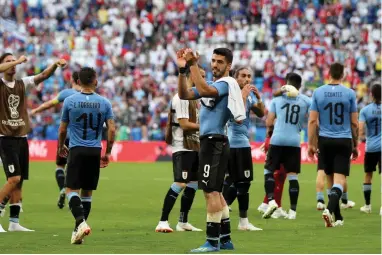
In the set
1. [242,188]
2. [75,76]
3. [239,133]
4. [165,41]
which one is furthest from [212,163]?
[165,41]

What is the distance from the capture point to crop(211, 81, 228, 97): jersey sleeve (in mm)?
11836

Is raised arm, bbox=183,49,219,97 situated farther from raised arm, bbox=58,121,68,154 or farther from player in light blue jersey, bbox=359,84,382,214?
player in light blue jersey, bbox=359,84,382,214

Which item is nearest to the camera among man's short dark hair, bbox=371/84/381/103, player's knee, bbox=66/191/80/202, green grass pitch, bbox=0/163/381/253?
green grass pitch, bbox=0/163/381/253

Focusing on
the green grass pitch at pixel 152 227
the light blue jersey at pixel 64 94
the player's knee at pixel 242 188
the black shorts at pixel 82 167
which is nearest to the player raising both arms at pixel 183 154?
the green grass pitch at pixel 152 227

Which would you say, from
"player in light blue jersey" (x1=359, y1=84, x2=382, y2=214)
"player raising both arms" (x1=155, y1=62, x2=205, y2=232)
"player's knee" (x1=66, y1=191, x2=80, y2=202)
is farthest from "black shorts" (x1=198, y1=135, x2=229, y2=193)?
"player in light blue jersey" (x1=359, y1=84, x2=382, y2=214)

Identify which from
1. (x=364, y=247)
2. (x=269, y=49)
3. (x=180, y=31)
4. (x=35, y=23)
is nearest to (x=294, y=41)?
(x=269, y=49)

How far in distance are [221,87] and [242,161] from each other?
359 centimetres

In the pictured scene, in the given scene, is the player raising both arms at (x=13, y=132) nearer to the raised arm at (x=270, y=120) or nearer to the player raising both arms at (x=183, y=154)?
the player raising both arms at (x=183, y=154)

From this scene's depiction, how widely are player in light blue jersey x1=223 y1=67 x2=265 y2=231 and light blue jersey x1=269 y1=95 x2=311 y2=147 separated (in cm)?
151

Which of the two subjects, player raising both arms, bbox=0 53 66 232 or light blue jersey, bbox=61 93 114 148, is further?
player raising both arms, bbox=0 53 66 232

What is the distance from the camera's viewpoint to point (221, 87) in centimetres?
1184

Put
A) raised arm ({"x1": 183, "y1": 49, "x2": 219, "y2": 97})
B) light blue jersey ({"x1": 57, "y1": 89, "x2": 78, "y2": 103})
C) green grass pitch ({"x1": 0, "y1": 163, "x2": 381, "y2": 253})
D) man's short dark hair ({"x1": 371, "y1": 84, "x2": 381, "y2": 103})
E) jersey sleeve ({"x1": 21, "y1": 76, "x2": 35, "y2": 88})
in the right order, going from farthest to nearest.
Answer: man's short dark hair ({"x1": 371, "y1": 84, "x2": 381, "y2": 103}) < light blue jersey ({"x1": 57, "y1": 89, "x2": 78, "y2": 103}) < jersey sleeve ({"x1": 21, "y1": 76, "x2": 35, "y2": 88}) < green grass pitch ({"x1": 0, "y1": 163, "x2": 381, "y2": 253}) < raised arm ({"x1": 183, "y1": 49, "x2": 219, "y2": 97})

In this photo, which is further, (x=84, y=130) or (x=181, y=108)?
(x=181, y=108)

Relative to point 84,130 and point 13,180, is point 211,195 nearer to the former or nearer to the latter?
point 84,130
